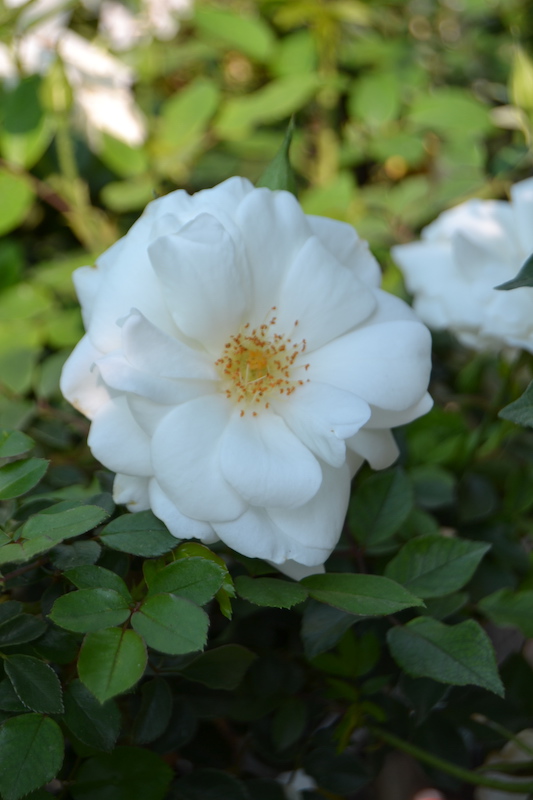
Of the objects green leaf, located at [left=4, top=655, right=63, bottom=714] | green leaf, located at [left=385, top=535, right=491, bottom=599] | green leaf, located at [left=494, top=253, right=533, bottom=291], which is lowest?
green leaf, located at [left=385, top=535, right=491, bottom=599]

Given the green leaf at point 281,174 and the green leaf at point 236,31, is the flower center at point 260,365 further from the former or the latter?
the green leaf at point 236,31

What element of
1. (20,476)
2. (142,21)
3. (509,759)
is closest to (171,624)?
(20,476)

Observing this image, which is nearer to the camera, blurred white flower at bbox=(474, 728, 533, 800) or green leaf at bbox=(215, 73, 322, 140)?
blurred white flower at bbox=(474, 728, 533, 800)

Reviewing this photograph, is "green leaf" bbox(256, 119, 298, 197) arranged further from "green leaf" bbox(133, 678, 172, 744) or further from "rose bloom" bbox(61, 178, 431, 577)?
"green leaf" bbox(133, 678, 172, 744)

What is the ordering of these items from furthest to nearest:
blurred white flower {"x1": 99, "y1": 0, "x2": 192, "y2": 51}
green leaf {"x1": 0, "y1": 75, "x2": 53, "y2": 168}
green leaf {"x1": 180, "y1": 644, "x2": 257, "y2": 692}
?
blurred white flower {"x1": 99, "y1": 0, "x2": 192, "y2": 51} → green leaf {"x1": 0, "y1": 75, "x2": 53, "y2": 168} → green leaf {"x1": 180, "y1": 644, "x2": 257, "y2": 692}

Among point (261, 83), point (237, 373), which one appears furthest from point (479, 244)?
point (261, 83)

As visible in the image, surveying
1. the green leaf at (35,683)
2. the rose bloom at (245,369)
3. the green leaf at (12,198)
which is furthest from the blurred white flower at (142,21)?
the green leaf at (35,683)

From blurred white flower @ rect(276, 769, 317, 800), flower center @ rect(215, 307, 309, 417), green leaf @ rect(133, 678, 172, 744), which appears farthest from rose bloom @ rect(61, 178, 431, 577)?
blurred white flower @ rect(276, 769, 317, 800)
